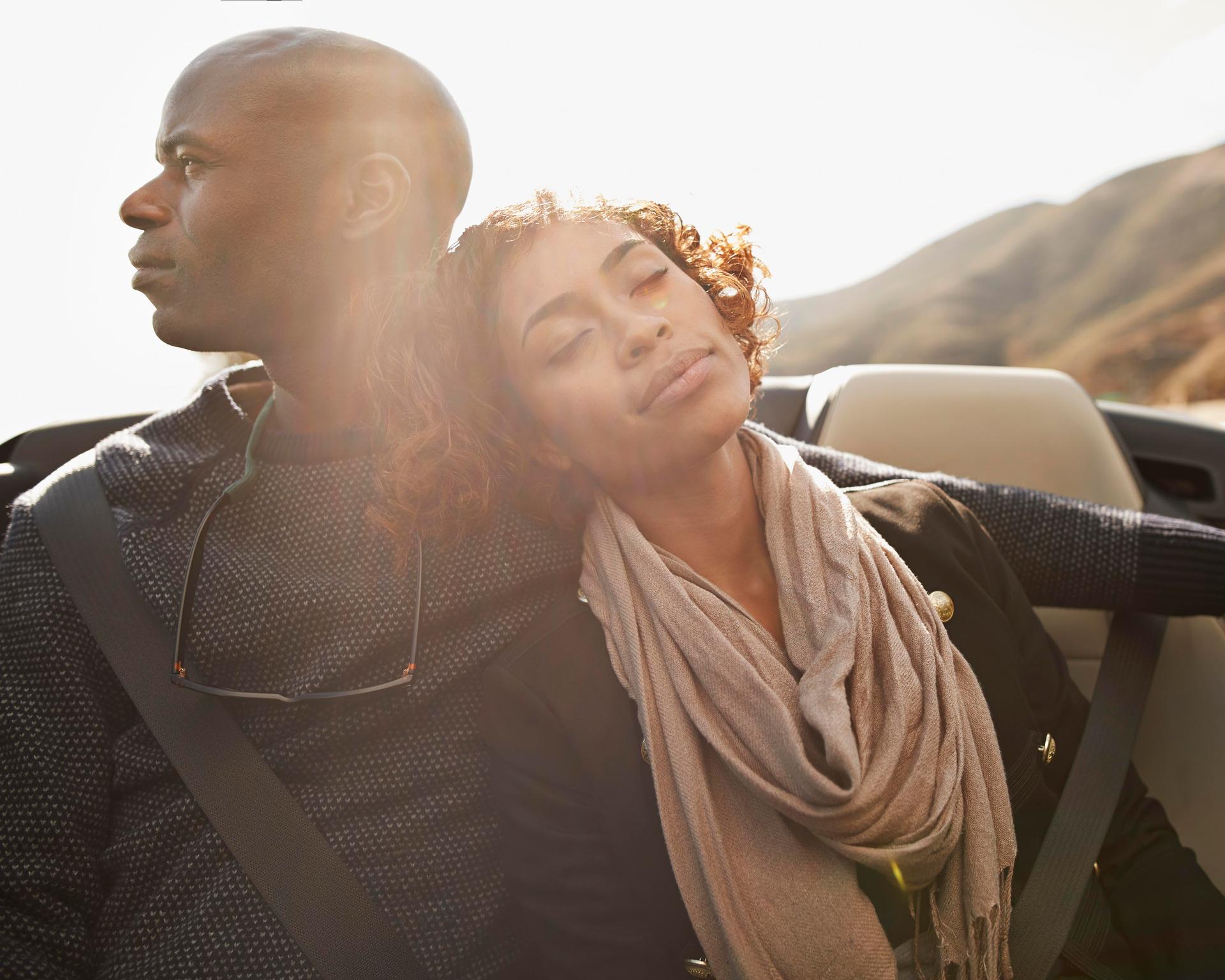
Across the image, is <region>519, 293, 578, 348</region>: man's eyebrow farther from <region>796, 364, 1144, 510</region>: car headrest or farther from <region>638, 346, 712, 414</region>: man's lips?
<region>796, 364, 1144, 510</region>: car headrest

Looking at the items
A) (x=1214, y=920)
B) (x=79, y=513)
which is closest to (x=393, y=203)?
(x=79, y=513)

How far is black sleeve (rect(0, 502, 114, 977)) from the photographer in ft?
3.84

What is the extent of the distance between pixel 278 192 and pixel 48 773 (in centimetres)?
98

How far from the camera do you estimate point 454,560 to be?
141 cm

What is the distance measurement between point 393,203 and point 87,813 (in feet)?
3.68

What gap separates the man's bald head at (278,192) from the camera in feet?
4.25

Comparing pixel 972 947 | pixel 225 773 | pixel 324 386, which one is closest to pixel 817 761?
pixel 972 947

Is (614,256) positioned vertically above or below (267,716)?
above

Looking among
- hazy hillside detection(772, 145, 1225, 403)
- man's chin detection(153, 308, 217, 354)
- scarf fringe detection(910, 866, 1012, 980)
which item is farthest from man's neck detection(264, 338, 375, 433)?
hazy hillside detection(772, 145, 1225, 403)

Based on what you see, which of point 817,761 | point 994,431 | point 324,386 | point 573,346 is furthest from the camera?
point 994,431

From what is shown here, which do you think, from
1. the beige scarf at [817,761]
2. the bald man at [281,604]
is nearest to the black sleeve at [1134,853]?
the beige scarf at [817,761]

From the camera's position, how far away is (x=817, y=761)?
3.63ft

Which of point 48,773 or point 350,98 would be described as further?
point 350,98

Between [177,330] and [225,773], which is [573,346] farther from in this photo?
[225,773]
